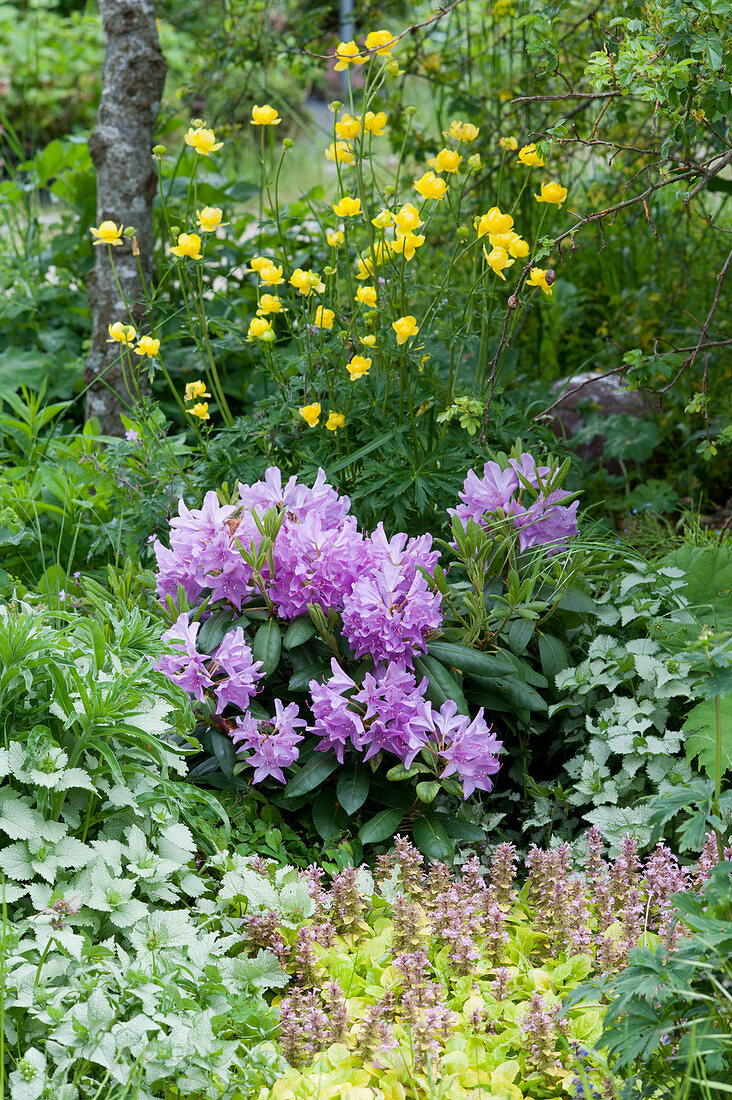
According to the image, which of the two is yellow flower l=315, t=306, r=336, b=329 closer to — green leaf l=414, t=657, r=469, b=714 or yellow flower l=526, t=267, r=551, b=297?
yellow flower l=526, t=267, r=551, b=297

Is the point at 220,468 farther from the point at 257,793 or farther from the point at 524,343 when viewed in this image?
the point at 524,343

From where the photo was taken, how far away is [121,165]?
398cm

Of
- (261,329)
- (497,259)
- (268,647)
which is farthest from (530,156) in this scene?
(268,647)

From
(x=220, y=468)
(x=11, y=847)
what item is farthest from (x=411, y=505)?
(x=11, y=847)

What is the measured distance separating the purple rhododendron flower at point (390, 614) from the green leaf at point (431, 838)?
13.6 inches

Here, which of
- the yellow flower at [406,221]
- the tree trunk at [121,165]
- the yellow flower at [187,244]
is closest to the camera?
the yellow flower at [406,221]

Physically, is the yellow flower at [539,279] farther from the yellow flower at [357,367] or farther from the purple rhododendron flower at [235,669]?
the purple rhododendron flower at [235,669]

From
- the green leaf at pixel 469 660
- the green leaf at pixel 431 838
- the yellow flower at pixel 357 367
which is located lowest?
the green leaf at pixel 431 838

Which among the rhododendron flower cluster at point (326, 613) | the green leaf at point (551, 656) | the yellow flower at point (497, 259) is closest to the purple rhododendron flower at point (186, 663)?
the rhododendron flower cluster at point (326, 613)

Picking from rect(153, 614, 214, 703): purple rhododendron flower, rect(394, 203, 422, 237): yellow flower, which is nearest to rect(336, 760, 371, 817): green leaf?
rect(153, 614, 214, 703): purple rhododendron flower

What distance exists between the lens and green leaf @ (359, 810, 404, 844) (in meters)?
2.16

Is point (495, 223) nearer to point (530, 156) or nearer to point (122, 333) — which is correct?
point (530, 156)

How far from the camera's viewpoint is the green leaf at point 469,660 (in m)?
2.21

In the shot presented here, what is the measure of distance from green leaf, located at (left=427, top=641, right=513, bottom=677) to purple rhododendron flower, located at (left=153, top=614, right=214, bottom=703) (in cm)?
49
